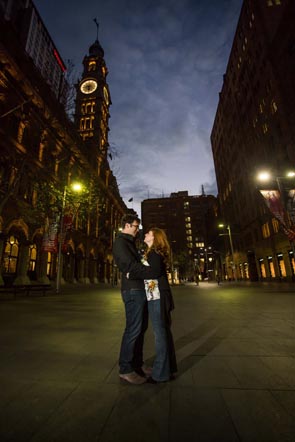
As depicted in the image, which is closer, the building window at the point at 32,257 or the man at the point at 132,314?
the man at the point at 132,314

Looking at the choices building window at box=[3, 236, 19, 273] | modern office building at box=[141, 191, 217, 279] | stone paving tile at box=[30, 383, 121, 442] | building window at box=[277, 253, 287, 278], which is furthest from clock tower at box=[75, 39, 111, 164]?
modern office building at box=[141, 191, 217, 279]

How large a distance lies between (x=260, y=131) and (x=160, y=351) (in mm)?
40672

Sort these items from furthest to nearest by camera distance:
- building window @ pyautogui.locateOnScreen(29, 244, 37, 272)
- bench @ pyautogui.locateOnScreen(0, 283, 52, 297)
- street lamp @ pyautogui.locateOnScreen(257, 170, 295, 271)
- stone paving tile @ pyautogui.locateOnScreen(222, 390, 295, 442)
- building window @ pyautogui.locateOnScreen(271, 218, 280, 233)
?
building window @ pyautogui.locateOnScreen(271, 218, 280, 233)
building window @ pyautogui.locateOnScreen(29, 244, 37, 272)
street lamp @ pyautogui.locateOnScreen(257, 170, 295, 271)
bench @ pyautogui.locateOnScreen(0, 283, 52, 297)
stone paving tile @ pyautogui.locateOnScreen(222, 390, 295, 442)

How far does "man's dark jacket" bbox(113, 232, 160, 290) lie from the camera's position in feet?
9.59

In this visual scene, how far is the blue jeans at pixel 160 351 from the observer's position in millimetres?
2904

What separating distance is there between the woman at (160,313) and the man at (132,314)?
11 centimetres

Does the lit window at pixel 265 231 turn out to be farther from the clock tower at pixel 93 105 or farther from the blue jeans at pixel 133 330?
the clock tower at pixel 93 105

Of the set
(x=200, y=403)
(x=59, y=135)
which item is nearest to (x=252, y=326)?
(x=200, y=403)

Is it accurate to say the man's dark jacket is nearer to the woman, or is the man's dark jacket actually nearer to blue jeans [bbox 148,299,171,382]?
the woman

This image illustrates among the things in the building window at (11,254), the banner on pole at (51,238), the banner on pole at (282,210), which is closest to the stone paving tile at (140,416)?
the banner on pole at (282,210)

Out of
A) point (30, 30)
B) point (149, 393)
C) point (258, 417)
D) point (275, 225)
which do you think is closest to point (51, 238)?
point (149, 393)

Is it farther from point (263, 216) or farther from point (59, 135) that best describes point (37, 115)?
point (263, 216)

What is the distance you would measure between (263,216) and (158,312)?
3777cm

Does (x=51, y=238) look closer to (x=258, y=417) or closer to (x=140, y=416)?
(x=140, y=416)
